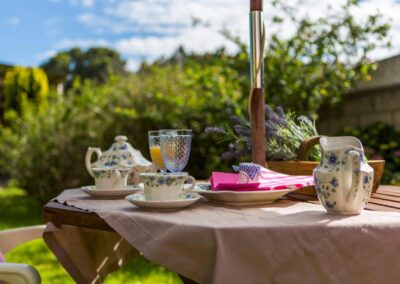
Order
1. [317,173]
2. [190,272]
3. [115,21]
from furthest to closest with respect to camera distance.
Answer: [115,21] < [317,173] < [190,272]

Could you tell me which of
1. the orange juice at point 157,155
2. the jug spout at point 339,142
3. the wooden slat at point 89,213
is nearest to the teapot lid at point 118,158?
the orange juice at point 157,155

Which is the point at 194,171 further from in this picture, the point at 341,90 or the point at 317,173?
the point at 317,173

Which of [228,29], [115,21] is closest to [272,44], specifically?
[228,29]

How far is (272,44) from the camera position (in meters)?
5.19

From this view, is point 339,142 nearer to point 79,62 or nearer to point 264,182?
point 264,182

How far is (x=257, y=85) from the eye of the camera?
6.36 feet

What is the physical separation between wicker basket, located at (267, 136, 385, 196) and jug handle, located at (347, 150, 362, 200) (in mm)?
466

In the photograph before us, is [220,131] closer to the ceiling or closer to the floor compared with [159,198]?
closer to the ceiling

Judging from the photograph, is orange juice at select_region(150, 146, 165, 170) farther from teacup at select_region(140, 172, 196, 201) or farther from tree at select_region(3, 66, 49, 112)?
tree at select_region(3, 66, 49, 112)

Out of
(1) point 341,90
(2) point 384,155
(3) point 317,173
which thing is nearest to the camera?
(3) point 317,173

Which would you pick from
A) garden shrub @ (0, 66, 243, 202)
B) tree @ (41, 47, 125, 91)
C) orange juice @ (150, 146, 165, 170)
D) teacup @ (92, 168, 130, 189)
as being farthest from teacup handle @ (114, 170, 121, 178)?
tree @ (41, 47, 125, 91)

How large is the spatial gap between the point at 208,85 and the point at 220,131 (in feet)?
10.5

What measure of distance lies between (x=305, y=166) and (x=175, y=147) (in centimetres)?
50

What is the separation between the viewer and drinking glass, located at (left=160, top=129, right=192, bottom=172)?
5.58 ft
